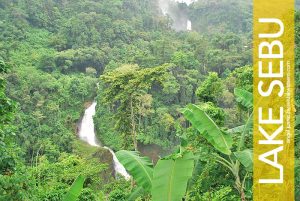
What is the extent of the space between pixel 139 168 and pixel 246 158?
1.41 meters

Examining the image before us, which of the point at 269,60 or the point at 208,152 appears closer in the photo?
the point at 269,60

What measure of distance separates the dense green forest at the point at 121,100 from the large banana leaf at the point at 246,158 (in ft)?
0.05

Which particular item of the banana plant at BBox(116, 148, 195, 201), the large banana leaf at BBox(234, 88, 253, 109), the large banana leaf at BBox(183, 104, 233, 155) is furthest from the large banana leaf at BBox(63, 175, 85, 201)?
the large banana leaf at BBox(234, 88, 253, 109)

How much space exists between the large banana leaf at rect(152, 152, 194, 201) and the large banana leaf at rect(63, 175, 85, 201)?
3.24ft

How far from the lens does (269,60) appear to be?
517cm

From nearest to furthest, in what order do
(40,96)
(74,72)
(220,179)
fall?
(220,179), (40,96), (74,72)

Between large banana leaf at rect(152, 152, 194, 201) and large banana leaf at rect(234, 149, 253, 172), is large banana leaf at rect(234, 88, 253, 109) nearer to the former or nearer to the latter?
large banana leaf at rect(234, 149, 253, 172)

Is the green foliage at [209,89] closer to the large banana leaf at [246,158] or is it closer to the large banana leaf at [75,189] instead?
the large banana leaf at [246,158]

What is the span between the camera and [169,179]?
14.8ft

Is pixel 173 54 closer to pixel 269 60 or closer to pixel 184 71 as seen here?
pixel 184 71

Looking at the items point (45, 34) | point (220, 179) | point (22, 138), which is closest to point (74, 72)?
point (45, 34)

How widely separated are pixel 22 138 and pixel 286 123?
747 inches

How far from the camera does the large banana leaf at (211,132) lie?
16.6 feet

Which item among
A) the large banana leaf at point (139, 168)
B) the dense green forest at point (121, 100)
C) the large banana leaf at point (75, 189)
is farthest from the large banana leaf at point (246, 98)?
the large banana leaf at point (75, 189)
